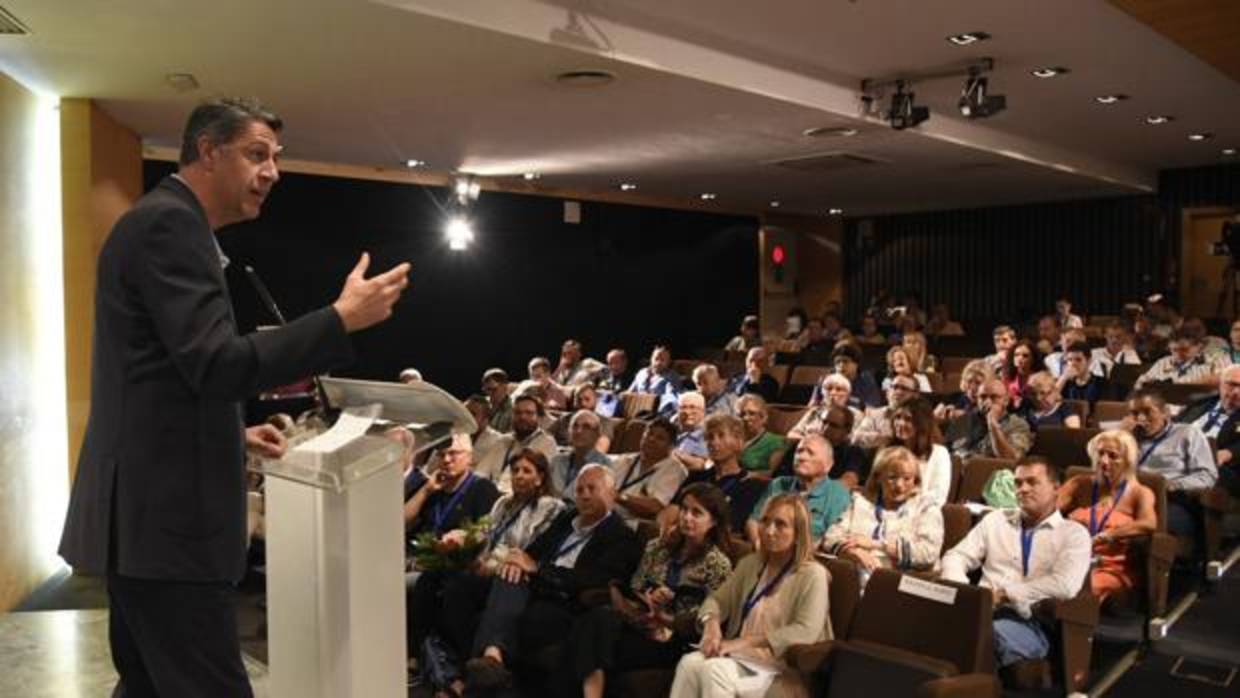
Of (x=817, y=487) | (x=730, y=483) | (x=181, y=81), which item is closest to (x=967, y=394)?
(x=730, y=483)

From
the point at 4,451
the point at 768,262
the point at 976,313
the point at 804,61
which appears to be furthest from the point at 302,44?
the point at 976,313

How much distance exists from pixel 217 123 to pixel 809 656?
2303 mm

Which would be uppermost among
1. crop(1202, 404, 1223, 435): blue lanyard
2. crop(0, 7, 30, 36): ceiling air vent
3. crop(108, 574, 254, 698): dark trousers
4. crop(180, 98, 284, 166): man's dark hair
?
crop(0, 7, 30, 36): ceiling air vent

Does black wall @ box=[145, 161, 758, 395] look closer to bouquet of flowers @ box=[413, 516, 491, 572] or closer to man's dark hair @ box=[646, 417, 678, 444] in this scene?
man's dark hair @ box=[646, 417, 678, 444]

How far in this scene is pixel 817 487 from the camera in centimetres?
416

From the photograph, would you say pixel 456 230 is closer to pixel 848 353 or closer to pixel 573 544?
pixel 848 353

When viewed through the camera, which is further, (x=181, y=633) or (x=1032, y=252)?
(x=1032, y=252)

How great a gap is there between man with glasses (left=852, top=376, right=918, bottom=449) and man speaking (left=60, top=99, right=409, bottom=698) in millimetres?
4209

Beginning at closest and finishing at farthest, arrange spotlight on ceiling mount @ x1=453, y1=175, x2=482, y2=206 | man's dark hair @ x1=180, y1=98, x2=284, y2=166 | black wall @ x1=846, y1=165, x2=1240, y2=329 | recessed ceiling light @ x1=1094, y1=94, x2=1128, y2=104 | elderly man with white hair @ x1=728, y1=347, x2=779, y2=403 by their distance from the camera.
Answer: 1. man's dark hair @ x1=180, y1=98, x2=284, y2=166
2. recessed ceiling light @ x1=1094, y1=94, x2=1128, y2=104
3. elderly man with white hair @ x1=728, y1=347, x2=779, y2=403
4. spotlight on ceiling mount @ x1=453, y1=175, x2=482, y2=206
5. black wall @ x1=846, y1=165, x2=1240, y2=329

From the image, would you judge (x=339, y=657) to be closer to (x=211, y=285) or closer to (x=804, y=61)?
(x=211, y=285)

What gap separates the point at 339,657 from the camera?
1.45 m

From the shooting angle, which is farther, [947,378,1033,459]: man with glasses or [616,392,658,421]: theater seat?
[616,392,658,421]: theater seat

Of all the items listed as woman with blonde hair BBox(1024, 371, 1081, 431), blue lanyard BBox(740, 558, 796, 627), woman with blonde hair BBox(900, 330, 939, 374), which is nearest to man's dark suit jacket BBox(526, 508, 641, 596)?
blue lanyard BBox(740, 558, 796, 627)

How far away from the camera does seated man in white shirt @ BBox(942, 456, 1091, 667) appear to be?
3362mm
